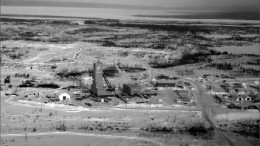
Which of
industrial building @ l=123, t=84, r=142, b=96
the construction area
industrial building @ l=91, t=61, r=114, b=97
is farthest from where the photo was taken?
industrial building @ l=123, t=84, r=142, b=96

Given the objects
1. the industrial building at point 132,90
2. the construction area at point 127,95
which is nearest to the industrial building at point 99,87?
the construction area at point 127,95

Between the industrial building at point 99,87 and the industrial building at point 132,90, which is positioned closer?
the industrial building at point 99,87

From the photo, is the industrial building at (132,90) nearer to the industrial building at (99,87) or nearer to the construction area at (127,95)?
the construction area at (127,95)

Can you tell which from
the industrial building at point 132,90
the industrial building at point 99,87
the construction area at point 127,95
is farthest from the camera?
the industrial building at point 132,90

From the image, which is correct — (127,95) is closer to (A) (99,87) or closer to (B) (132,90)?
(B) (132,90)

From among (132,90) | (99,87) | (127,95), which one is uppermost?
(99,87)

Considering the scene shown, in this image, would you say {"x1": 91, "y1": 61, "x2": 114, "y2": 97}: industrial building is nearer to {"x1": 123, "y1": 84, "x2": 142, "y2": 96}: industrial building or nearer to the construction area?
the construction area

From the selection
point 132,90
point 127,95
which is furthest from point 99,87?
point 132,90

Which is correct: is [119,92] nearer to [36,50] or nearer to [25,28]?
[36,50]

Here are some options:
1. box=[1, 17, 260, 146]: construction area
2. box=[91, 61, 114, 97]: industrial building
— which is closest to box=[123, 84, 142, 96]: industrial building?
box=[1, 17, 260, 146]: construction area

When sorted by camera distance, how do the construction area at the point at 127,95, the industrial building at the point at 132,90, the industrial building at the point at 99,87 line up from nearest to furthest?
the construction area at the point at 127,95
the industrial building at the point at 99,87
the industrial building at the point at 132,90

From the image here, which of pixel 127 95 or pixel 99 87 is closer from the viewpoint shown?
pixel 99 87
